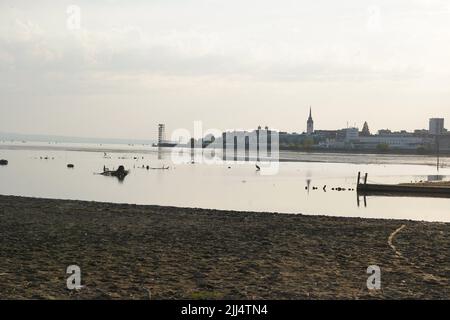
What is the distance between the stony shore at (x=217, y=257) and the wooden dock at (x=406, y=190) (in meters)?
35.7

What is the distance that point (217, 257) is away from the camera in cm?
1448

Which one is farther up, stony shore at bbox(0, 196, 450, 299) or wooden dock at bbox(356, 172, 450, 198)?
stony shore at bbox(0, 196, 450, 299)

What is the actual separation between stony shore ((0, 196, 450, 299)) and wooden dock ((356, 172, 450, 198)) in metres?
35.7

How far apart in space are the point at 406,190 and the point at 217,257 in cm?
4901

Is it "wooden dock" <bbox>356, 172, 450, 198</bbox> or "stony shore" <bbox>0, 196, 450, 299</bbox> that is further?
"wooden dock" <bbox>356, 172, 450, 198</bbox>

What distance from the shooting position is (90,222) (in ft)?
71.2

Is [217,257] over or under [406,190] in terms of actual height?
over

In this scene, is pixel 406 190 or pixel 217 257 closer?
pixel 217 257

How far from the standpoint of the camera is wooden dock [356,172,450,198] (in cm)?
5738

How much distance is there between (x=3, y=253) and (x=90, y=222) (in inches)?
291

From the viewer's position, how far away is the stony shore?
35.6ft

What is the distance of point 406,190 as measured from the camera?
5912 centimetres
